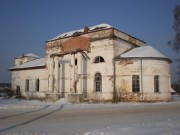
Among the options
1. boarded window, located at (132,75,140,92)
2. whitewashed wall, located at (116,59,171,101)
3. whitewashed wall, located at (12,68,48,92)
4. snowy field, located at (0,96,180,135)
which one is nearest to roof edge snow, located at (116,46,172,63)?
whitewashed wall, located at (116,59,171,101)

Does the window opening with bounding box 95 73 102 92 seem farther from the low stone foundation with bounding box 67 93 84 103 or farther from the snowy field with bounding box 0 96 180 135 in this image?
the snowy field with bounding box 0 96 180 135

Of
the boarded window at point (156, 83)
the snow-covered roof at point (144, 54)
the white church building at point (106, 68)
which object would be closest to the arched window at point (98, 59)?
the white church building at point (106, 68)

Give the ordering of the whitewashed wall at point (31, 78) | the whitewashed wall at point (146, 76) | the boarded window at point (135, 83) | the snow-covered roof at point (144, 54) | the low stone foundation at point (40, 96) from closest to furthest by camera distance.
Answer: the whitewashed wall at point (146, 76)
the boarded window at point (135, 83)
the snow-covered roof at point (144, 54)
the low stone foundation at point (40, 96)
the whitewashed wall at point (31, 78)

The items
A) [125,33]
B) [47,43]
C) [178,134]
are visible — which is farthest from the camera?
[47,43]

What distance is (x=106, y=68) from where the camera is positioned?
23578 millimetres

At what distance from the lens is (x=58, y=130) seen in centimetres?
823

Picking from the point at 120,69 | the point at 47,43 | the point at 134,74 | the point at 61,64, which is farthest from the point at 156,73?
the point at 47,43

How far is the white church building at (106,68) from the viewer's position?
22562 millimetres

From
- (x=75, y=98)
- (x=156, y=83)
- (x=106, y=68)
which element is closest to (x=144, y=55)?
(x=156, y=83)

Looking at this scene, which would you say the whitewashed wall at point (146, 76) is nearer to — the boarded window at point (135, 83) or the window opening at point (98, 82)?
the boarded window at point (135, 83)

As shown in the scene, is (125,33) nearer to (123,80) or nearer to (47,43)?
(123,80)

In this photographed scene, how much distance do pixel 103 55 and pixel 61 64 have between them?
19.7 feet

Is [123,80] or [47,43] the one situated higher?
[47,43]

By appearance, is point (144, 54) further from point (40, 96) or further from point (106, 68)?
point (40, 96)
